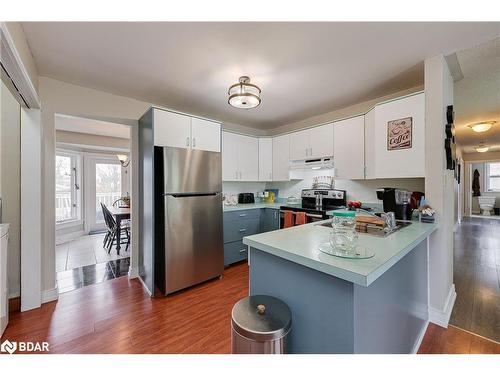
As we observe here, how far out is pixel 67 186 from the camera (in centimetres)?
507

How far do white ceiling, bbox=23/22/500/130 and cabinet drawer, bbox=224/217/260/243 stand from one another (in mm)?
1775

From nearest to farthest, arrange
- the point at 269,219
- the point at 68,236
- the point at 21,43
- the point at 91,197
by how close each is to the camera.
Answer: the point at 21,43 < the point at 269,219 < the point at 68,236 < the point at 91,197

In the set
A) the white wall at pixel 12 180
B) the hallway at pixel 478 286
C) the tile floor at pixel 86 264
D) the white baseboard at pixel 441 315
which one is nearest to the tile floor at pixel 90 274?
the tile floor at pixel 86 264

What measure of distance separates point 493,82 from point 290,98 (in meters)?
2.21

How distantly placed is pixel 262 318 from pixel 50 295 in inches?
100

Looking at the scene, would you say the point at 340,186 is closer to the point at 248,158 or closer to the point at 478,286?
the point at 248,158

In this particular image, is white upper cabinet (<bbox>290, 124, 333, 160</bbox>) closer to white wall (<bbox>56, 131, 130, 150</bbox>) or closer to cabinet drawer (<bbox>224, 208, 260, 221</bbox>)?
cabinet drawer (<bbox>224, 208, 260, 221</bbox>)

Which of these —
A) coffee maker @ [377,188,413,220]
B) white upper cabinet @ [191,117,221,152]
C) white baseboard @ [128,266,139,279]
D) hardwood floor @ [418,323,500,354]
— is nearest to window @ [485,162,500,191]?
coffee maker @ [377,188,413,220]

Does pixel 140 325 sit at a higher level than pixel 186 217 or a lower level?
lower

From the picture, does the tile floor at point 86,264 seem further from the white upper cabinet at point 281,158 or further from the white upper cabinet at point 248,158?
the white upper cabinet at point 281,158

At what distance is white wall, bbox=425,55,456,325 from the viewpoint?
1.87 metres

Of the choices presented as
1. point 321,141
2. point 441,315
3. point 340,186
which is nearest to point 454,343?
point 441,315

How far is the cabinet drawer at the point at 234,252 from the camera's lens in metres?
3.17
